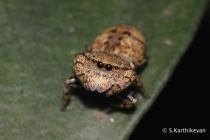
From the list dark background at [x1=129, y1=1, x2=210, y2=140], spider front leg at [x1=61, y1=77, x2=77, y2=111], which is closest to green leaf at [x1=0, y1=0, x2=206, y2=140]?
spider front leg at [x1=61, y1=77, x2=77, y2=111]

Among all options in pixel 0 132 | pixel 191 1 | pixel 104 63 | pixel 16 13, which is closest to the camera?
pixel 0 132

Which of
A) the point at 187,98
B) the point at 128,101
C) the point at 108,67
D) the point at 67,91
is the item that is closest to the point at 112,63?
the point at 108,67

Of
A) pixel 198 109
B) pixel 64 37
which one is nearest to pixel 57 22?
pixel 64 37

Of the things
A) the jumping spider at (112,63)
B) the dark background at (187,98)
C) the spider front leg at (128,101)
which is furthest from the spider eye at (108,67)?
the dark background at (187,98)

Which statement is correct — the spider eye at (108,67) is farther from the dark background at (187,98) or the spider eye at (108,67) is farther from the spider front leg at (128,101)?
the dark background at (187,98)

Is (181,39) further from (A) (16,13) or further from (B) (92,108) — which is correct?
(A) (16,13)
